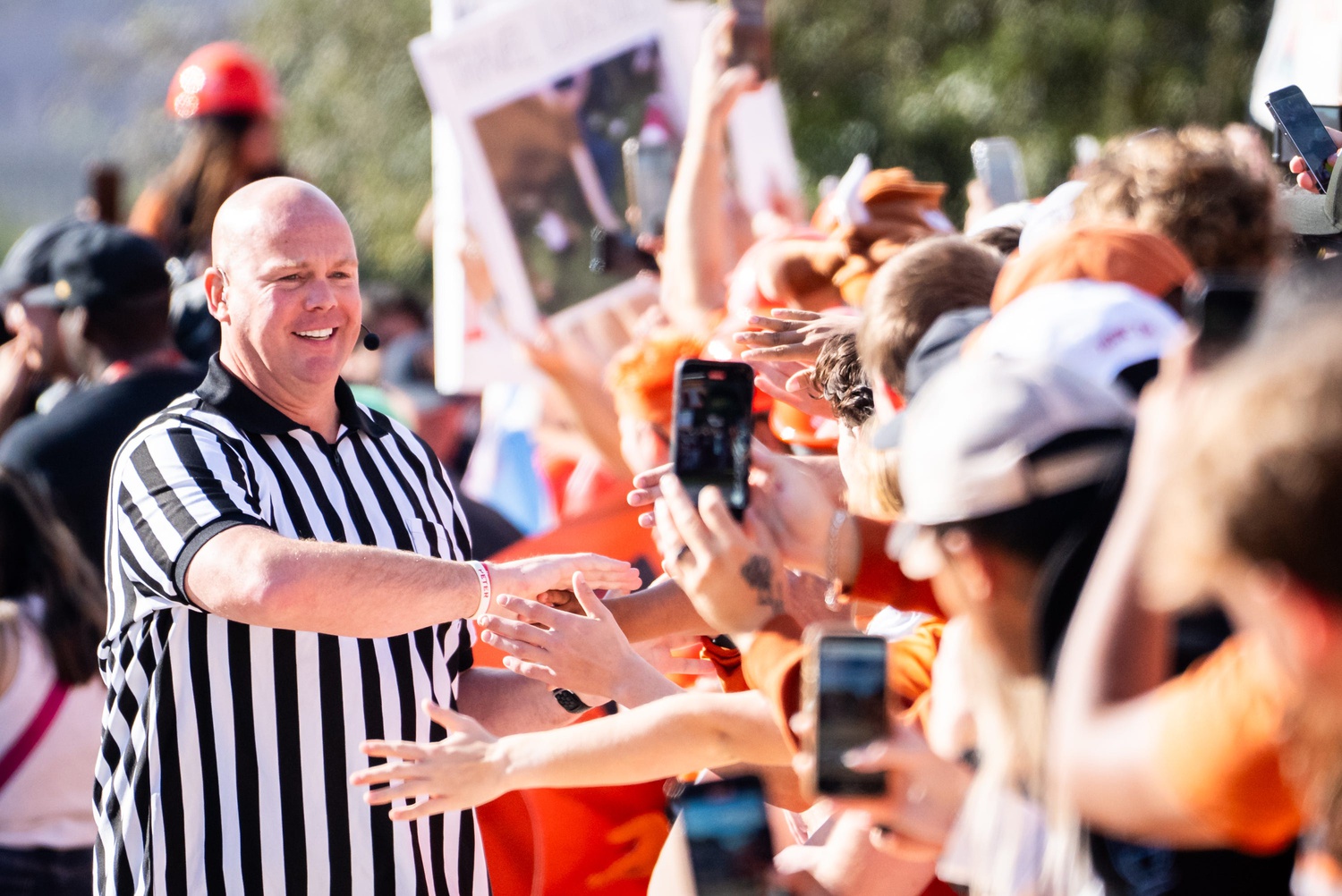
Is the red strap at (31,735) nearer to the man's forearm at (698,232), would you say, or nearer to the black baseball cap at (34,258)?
the black baseball cap at (34,258)

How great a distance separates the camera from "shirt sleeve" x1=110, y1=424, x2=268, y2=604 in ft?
8.70

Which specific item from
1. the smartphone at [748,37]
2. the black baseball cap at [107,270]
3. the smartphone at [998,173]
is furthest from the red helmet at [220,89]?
the smartphone at [998,173]

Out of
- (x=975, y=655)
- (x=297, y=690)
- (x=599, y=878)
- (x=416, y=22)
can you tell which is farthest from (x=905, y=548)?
(x=416, y=22)

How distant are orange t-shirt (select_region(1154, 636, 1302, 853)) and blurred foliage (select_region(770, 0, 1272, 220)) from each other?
8885mm

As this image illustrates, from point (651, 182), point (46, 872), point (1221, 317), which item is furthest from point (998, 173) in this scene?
point (46, 872)

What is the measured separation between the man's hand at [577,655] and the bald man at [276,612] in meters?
0.18

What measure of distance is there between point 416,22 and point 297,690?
12.3 meters

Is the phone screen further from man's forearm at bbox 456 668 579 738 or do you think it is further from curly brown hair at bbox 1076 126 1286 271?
man's forearm at bbox 456 668 579 738

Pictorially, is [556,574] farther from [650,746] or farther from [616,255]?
[616,255]

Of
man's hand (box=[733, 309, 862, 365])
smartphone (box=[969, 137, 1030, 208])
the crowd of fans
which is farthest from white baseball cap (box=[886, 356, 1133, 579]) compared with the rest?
smartphone (box=[969, 137, 1030, 208])

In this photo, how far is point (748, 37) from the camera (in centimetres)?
469

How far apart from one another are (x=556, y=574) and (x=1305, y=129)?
5.85ft

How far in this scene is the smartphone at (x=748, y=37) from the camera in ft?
15.3

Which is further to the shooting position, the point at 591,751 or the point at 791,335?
the point at 791,335
